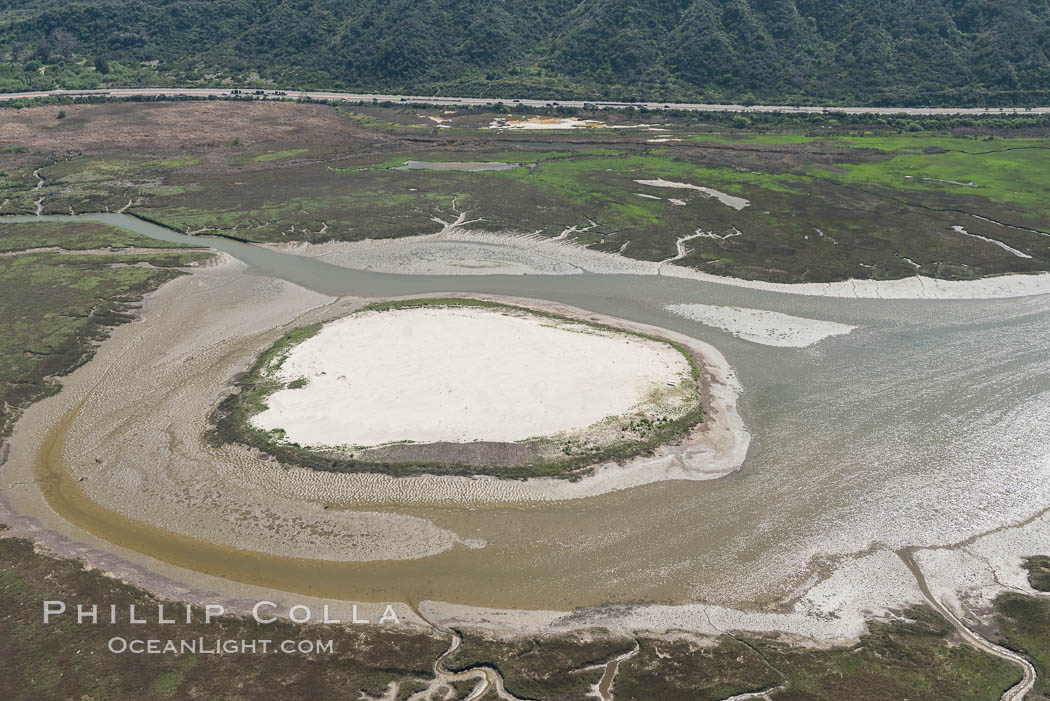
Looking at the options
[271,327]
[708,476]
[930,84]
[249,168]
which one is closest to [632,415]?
[708,476]

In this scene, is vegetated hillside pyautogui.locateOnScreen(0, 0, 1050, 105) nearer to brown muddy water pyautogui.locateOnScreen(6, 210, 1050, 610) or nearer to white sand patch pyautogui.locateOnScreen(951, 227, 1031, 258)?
white sand patch pyautogui.locateOnScreen(951, 227, 1031, 258)

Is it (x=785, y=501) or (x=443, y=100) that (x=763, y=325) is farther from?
(x=443, y=100)

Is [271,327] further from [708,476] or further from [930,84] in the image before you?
[930,84]

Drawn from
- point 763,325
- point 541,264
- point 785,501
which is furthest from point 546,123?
point 785,501

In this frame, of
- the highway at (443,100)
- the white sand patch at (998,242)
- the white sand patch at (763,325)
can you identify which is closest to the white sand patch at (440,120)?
the highway at (443,100)

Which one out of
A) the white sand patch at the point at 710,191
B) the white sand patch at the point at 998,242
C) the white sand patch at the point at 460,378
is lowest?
the white sand patch at the point at 460,378

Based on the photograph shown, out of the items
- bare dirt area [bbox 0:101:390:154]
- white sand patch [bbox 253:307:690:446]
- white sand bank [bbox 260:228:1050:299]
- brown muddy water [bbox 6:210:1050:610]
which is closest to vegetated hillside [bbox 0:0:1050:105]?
bare dirt area [bbox 0:101:390:154]

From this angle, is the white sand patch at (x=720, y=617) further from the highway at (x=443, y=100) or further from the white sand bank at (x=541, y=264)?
the highway at (x=443, y=100)
